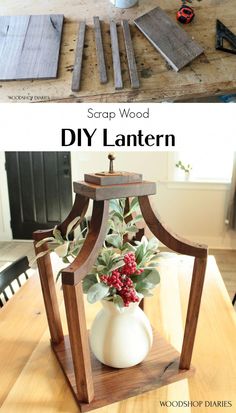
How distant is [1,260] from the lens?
6.82ft

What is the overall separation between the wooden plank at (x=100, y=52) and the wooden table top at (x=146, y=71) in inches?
0.4

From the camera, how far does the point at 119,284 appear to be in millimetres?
Answer: 384

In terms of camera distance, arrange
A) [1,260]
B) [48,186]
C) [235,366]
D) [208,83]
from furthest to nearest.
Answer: [48,186]
[1,260]
[208,83]
[235,366]

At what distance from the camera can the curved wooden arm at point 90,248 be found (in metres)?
0.34

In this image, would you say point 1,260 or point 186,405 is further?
point 1,260

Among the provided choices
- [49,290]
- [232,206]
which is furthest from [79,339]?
[232,206]

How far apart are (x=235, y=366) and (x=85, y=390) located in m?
0.26

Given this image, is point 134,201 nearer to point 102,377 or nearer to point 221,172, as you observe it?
point 102,377

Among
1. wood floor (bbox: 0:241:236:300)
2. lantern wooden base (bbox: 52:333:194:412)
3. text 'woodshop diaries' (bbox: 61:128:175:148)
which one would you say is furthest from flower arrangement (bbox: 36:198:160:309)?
wood floor (bbox: 0:241:236:300)

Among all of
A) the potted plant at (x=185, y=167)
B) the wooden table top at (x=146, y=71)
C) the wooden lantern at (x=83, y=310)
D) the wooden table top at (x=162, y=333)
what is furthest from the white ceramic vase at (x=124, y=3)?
the potted plant at (x=185, y=167)

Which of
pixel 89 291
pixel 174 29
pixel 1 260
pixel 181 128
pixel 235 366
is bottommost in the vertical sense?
pixel 1 260

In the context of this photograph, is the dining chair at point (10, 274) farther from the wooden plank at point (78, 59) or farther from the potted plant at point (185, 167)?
the potted plant at point (185, 167)

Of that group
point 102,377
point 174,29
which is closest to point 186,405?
point 102,377

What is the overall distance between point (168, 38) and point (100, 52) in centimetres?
16
